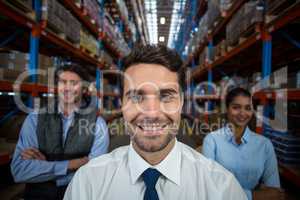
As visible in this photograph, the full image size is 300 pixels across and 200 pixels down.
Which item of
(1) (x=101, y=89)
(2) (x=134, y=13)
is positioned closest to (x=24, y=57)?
(1) (x=101, y=89)

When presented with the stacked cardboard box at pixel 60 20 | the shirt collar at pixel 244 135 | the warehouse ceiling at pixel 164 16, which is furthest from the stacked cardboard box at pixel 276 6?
the warehouse ceiling at pixel 164 16

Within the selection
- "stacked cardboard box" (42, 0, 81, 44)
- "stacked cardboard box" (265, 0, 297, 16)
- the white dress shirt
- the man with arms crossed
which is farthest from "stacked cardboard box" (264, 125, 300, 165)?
"stacked cardboard box" (42, 0, 81, 44)

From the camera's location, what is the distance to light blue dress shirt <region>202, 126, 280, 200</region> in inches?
78.7

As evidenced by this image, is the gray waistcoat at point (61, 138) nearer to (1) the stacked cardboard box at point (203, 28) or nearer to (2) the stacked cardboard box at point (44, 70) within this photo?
(2) the stacked cardboard box at point (44, 70)

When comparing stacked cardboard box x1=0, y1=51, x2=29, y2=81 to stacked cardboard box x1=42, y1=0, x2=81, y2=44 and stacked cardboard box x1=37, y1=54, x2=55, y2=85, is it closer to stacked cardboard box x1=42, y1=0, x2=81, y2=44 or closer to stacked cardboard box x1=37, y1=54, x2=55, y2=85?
stacked cardboard box x1=37, y1=54, x2=55, y2=85

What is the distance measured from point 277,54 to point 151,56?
3.51 meters

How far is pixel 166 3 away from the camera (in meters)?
12.2

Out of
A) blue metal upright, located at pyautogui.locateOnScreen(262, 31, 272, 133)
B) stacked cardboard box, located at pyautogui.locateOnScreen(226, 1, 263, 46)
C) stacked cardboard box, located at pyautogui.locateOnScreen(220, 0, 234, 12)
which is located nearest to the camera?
blue metal upright, located at pyautogui.locateOnScreen(262, 31, 272, 133)

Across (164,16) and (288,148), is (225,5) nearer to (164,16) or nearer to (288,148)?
(288,148)

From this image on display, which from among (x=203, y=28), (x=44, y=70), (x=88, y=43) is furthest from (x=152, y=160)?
(x=203, y=28)

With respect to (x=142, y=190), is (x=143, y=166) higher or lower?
higher

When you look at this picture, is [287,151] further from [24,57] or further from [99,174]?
[24,57]

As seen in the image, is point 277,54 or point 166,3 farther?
point 166,3

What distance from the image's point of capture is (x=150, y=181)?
3.67ft
